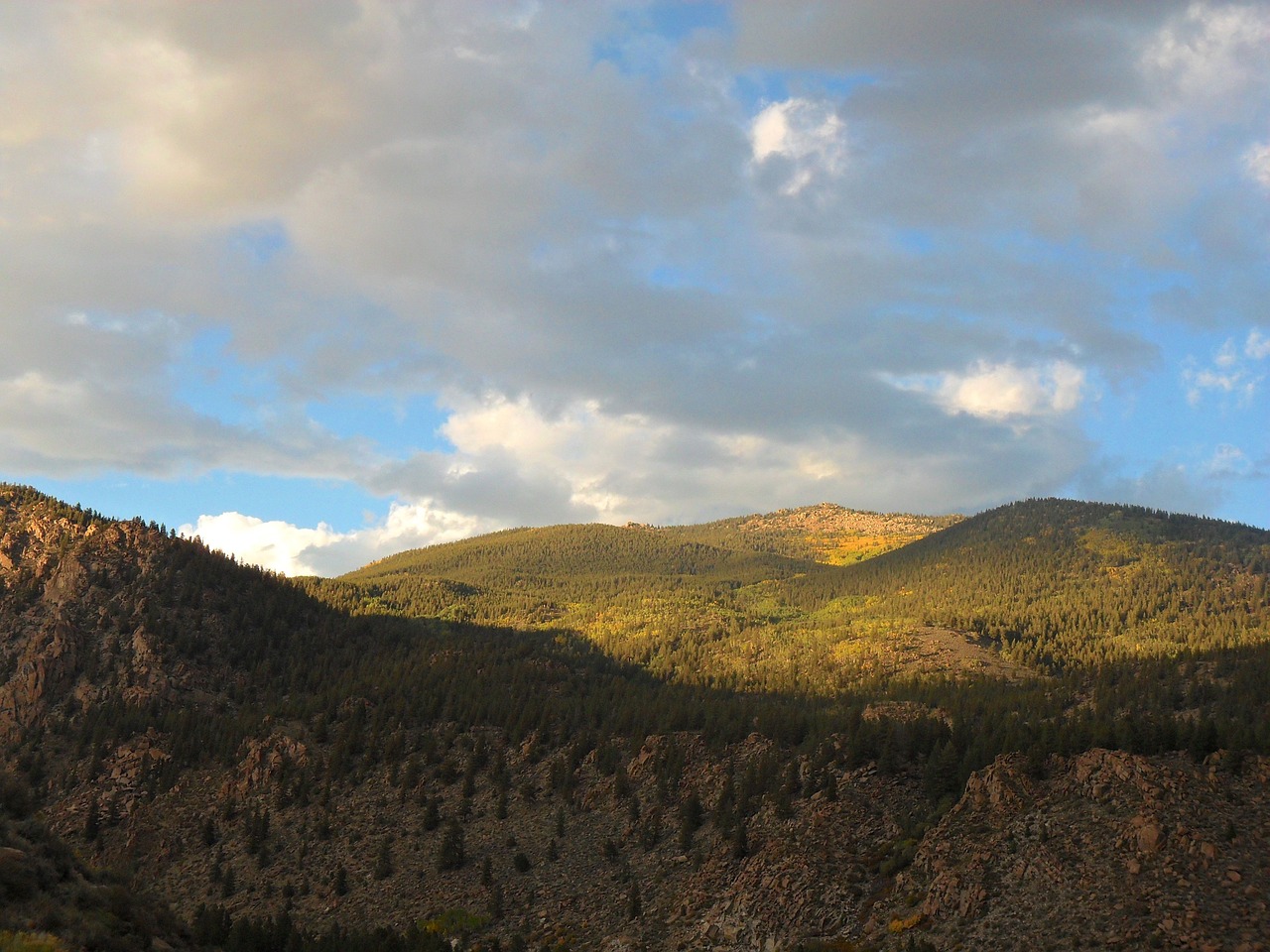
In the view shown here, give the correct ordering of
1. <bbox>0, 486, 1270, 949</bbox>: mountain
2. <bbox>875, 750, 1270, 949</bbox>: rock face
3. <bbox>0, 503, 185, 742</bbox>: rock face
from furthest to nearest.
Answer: <bbox>0, 503, 185, 742</bbox>: rock face → <bbox>0, 486, 1270, 949</bbox>: mountain → <bbox>875, 750, 1270, 949</bbox>: rock face

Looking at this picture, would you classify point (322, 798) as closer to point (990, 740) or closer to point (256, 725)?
point (256, 725)

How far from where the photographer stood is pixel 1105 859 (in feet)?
190

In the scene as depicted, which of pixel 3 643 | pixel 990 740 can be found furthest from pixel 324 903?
pixel 3 643

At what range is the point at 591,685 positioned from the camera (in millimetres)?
174375

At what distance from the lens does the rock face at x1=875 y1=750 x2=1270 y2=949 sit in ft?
169

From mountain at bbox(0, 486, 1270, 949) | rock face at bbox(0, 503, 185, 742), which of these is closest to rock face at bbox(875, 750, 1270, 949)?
mountain at bbox(0, 486, 1270, 949)

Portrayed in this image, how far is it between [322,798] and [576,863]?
44130 millimetres

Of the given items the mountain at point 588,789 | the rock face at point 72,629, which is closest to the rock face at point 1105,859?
the mountain at point 588,789

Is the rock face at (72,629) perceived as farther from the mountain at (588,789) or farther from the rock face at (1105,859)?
the rock face at (1105,859)

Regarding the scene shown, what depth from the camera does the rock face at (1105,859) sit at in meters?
51.5

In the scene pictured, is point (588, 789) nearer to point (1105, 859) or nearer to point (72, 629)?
point (1105, 859)

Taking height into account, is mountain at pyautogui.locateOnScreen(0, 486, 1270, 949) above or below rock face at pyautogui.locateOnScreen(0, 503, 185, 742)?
below

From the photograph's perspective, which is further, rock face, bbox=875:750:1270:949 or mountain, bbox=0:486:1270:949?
mountain, bbox=0:486:1270:949

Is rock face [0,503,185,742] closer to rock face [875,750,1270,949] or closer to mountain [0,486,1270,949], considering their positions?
mountain [0,486,1270,949]
